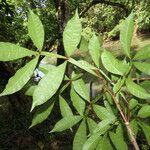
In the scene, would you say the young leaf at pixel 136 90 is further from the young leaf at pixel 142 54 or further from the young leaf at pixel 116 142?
the young leaf at pixel 116 142

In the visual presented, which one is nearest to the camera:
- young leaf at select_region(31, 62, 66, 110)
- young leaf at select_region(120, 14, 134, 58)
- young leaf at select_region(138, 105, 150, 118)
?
young leaf at select_region(31, 62, 66, 110)

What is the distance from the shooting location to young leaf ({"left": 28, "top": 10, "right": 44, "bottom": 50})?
0.96m

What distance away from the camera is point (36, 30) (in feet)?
3.15

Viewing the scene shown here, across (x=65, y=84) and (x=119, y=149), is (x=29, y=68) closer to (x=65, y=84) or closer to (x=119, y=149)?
(x=65, y=84)

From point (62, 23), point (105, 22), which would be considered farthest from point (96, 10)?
point (62, 23)

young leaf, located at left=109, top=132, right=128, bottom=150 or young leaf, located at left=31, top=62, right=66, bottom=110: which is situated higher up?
young leaf, located at left=31, top=62, right=66, bottom=110

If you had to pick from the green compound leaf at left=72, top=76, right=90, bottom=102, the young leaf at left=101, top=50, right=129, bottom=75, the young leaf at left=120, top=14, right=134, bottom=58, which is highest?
the young leaf at left=120, top=14, right=134, bottom=58

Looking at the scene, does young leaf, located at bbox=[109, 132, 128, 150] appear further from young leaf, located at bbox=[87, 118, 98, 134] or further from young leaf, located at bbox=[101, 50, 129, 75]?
young leaf, located at bbox=[101, 50, 129, 75]

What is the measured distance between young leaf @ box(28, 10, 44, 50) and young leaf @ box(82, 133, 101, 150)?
313mm

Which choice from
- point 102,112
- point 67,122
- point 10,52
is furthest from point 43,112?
point 10,52

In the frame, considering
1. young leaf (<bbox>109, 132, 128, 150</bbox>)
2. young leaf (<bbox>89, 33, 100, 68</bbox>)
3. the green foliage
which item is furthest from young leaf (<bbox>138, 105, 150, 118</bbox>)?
young leaf (<bbox>89, 33, 100, 68</bbox>)

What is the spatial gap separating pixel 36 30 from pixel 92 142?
0.37 meters

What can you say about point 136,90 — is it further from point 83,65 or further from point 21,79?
point 21,79

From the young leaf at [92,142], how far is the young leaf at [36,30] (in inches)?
12.3
